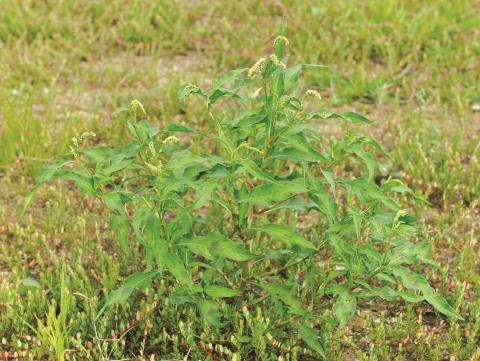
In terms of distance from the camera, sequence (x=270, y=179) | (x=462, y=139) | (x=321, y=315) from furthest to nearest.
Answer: (x=462, y=139) < (x=321, y=315) < (x=270, y=179)

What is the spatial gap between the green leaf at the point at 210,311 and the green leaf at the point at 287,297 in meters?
0.32

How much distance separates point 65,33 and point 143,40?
953 millimetres

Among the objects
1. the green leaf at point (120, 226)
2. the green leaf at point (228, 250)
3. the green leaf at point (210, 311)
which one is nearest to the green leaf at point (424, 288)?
the green leaf at point (228, 250)

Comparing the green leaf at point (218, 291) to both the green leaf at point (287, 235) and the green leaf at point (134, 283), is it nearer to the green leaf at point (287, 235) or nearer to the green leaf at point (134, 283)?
the green leaf at point (134, 283)

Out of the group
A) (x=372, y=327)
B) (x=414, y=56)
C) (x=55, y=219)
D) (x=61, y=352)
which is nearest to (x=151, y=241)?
(x=61, y=352)

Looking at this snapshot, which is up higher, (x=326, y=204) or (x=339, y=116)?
(x=339, y=116)

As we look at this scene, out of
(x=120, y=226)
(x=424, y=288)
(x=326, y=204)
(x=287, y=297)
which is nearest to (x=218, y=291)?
(x=287, y=297)

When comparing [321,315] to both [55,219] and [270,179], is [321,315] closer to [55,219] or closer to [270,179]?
[270,179]

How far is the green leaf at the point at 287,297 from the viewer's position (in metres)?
4.20

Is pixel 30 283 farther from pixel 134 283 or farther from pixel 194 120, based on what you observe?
pixel 194 120

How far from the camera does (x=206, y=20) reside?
9102mm

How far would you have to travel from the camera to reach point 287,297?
4230mm

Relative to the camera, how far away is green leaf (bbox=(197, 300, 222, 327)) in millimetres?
4113

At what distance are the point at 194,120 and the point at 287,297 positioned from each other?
127 inches
